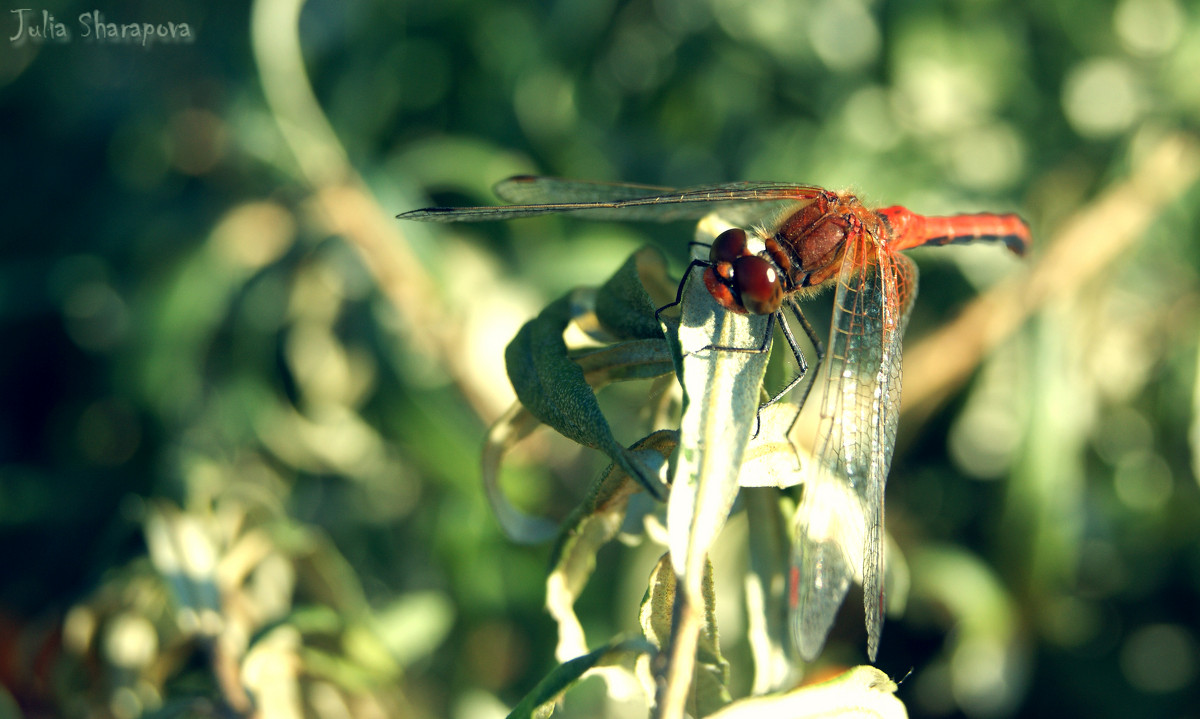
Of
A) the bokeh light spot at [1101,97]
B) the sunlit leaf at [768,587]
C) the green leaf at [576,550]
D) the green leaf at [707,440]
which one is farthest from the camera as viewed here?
the bokeh light spot at [1101,97]

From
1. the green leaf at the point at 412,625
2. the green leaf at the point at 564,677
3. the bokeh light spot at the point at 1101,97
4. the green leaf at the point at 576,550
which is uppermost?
the bokeh light spot at the point at 1101,97

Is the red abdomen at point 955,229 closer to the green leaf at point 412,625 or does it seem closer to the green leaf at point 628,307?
the green leaf at point 628,307

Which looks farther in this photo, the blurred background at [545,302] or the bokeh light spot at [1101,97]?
the bokeh light spot at [1101,97]

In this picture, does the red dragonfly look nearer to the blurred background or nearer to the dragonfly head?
the dragonfly head

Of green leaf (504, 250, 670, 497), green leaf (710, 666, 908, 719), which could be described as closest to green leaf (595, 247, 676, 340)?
green leaf (504, 250, 670, 497)

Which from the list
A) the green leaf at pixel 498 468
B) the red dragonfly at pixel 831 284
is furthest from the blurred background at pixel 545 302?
the green leaf at pixel 498 468

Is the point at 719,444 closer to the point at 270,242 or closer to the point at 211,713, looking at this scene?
the point at 211,713
